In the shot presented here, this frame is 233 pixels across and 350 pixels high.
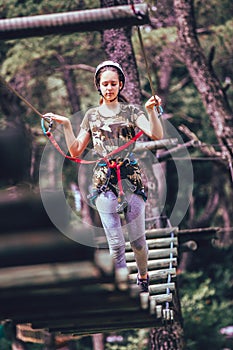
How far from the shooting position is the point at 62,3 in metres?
23.8

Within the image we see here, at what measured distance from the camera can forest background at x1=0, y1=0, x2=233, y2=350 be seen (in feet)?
78.7

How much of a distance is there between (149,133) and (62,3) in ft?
44.8

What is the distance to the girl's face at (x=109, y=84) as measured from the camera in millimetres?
10617

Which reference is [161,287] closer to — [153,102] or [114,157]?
[114,157]

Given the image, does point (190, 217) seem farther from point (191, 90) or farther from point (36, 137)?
point (36, 137)

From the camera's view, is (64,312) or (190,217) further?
(190,217)

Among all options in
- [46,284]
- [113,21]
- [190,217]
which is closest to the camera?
[46,284]

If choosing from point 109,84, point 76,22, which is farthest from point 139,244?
point 76,22

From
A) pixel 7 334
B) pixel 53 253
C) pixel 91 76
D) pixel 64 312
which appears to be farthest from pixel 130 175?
pixel 91 76

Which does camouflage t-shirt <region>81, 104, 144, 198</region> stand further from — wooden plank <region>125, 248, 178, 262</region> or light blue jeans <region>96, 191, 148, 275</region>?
wooden plank <region>125, 248, 178, 262</region>

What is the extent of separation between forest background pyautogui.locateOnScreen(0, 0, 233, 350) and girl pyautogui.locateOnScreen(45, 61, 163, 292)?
38.7 feet

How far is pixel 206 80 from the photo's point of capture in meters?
20.5

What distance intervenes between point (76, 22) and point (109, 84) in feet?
3.23

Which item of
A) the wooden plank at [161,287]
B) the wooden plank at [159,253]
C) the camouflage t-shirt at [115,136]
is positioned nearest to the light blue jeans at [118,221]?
the camouflage t-shirt at [115,136]
